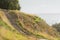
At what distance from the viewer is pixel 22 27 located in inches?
1124

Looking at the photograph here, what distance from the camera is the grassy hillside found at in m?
25.0

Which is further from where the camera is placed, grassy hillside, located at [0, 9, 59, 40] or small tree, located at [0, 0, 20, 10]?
small tree, located at [0, 0, 20, 10]

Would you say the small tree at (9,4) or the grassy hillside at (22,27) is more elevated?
the small tree at (9,4)

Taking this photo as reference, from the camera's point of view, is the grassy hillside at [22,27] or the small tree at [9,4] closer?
the grassy hillside at [22,27]

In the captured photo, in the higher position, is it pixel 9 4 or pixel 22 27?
pixel 9 4

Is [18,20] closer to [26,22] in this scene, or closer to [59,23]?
[26,22]

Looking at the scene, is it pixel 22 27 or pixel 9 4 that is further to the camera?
pixel 9 4

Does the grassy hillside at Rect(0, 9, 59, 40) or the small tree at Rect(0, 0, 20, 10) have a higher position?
the small tree at Rect(0, 0, 20, 10)

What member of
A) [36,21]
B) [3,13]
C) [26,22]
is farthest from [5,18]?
[36,21]

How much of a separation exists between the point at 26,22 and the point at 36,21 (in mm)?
2033

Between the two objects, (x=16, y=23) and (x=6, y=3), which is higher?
(x=6, y=3)

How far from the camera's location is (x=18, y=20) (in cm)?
2902

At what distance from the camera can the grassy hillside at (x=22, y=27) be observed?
82.0 ft

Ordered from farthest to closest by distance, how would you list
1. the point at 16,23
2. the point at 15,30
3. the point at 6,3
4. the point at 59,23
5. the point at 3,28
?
the point at 59,23
the point at 6,3
the point at 16,23
the point at 15,30
the point at 3,28
